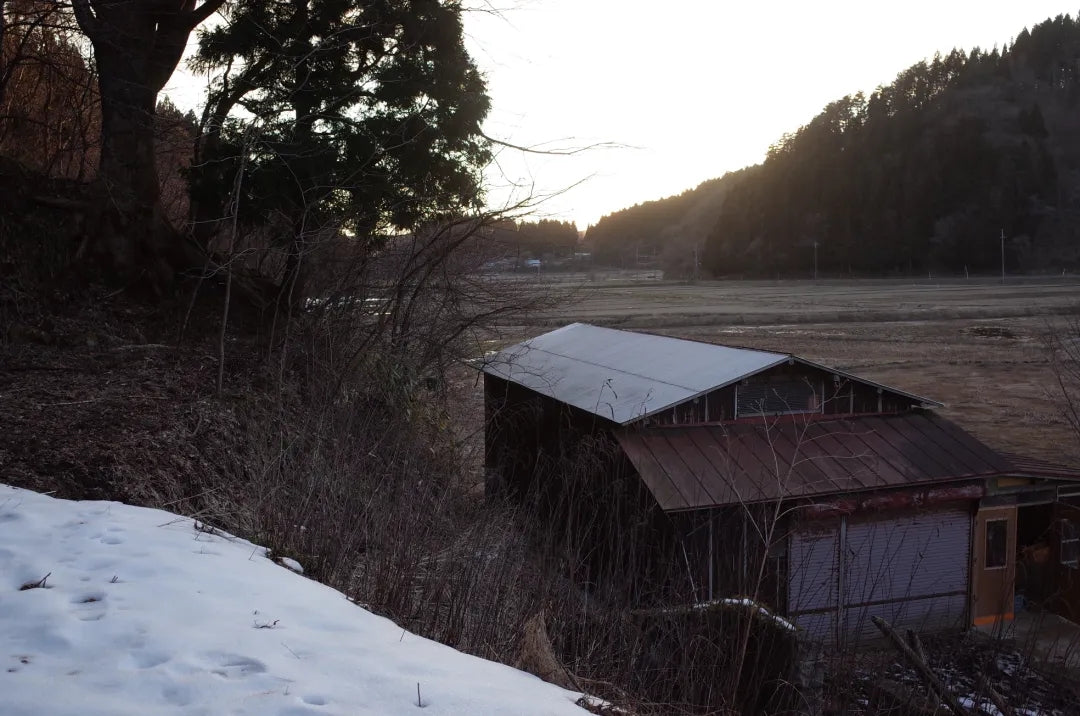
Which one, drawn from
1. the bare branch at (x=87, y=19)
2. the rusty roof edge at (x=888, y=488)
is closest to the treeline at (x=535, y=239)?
the rusty roof edge at (x=888, y=488)

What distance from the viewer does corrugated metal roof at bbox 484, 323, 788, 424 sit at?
12.6 meters

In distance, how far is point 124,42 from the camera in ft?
38.9

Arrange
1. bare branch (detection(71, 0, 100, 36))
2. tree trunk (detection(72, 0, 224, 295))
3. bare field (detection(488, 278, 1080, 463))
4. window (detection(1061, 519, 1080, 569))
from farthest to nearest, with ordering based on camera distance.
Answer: bare field (detection(488, 278, 1080, 463)) → window (detection(1061, 519, 1080, 569)) → tree trunk (detection(72, 0, 224, 295)) → bare branch (detection(71, 0, 100, 36))

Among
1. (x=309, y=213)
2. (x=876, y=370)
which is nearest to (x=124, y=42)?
(x=309, y=213)

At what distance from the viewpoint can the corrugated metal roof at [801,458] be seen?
1139cm

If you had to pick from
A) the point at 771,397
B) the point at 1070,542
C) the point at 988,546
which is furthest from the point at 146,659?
the point at 1070,542

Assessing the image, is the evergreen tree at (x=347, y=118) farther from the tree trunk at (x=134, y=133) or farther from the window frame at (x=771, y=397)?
the window frame at (x=771, y=397)

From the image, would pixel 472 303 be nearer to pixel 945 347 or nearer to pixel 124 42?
pixel 124 42

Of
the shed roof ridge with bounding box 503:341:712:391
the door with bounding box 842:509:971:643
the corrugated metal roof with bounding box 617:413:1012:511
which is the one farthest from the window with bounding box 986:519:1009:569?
the shed roof ridge with bounding box 503:341:712:391

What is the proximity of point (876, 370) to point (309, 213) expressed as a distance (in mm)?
30814

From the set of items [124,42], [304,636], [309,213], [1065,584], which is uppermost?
[124,42]

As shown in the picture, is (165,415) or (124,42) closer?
(165,415)

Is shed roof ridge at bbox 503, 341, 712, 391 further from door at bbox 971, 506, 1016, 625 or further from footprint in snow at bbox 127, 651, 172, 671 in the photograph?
footprint in snow at bbox 127, 651, 172, 671

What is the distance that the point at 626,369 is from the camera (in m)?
14.6
